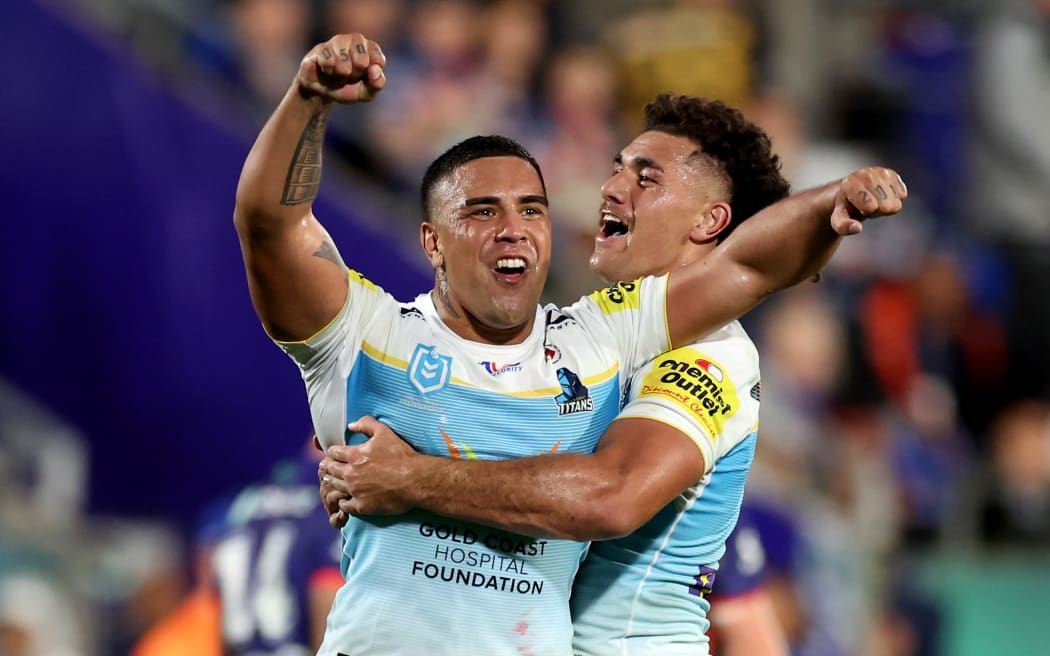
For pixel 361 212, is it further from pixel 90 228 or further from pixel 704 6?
pixel 704 6

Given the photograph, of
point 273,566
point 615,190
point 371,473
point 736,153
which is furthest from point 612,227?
point 273,566

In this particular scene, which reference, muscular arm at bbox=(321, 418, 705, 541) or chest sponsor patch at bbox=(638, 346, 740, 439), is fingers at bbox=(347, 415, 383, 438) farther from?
chest sponsor patch at bbox=(638, 346, 740, 439)

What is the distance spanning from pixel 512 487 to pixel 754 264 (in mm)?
927

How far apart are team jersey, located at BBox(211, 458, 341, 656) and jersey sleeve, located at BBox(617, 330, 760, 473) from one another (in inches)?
64.1

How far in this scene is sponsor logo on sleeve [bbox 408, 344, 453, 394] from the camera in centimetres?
352

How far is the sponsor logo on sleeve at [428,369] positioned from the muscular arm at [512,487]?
0.13 metres

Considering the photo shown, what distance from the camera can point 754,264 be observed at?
3.88m

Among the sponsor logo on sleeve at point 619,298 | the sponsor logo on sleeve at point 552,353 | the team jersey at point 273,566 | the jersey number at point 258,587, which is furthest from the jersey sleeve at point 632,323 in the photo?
the jersey number at point 258,587

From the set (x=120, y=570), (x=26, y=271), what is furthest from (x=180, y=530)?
(x=26, y=271)

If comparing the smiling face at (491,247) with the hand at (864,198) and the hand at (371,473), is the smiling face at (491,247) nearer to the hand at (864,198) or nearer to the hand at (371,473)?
the hand at (371,473)

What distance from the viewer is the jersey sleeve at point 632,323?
3.87 m

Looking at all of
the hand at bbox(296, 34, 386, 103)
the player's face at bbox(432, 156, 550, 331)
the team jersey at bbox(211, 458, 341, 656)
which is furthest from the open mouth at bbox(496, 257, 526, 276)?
the team jersey at bbox(211, 458, 341, 656)

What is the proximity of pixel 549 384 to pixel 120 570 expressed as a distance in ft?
15.8

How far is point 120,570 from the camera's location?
7.82 meters
